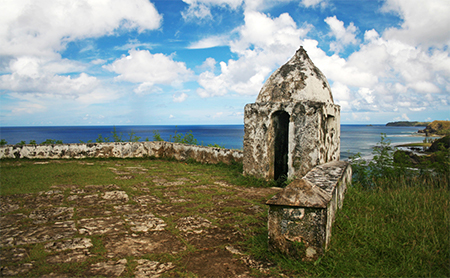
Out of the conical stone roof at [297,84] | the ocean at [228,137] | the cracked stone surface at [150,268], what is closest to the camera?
the cracked stone surface at [150,268]

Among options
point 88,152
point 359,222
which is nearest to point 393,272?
point 359,222

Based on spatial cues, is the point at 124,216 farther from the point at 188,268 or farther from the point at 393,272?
the point at 393,272

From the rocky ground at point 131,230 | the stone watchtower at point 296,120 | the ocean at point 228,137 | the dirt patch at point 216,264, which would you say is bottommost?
the ocean at point 228,137

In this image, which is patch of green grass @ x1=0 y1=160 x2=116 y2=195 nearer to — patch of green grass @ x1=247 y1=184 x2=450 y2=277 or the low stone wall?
the low stone wall

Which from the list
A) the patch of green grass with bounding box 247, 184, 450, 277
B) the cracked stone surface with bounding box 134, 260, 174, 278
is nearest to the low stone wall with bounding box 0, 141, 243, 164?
the patch of green grass with bounding box 247, 184, 450, 277

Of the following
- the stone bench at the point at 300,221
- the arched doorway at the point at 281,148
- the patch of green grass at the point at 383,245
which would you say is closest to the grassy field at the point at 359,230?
the patch of green grass at the point at 383,245

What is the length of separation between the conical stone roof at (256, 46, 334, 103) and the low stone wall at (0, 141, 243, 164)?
7.51 feet

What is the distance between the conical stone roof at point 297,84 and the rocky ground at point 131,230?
1993mm

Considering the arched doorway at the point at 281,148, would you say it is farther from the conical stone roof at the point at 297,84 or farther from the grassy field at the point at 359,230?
the grassy field at the point at 359,230

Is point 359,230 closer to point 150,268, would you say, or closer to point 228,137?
point 150,268

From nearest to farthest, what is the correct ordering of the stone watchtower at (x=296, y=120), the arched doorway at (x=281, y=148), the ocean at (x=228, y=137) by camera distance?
the stone watchtower at (x=296, y=120)
the arched doorway at (x=281, y=148)
the ocean at (x=228, y=137)

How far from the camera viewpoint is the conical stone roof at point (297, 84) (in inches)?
215

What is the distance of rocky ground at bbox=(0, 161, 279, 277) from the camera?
242cm

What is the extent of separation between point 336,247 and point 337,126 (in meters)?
3.97
